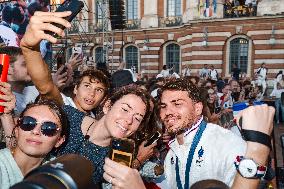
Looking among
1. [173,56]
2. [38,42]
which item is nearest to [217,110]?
[38,42]

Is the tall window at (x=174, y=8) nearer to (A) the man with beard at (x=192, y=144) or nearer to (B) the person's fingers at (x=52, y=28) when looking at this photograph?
(A) the man with beard at (x=192, y=144)

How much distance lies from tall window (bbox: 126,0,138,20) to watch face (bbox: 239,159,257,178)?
2975cm

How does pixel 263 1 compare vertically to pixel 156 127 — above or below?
above

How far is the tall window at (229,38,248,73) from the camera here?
78.5 ft

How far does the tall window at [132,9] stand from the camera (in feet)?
99.9

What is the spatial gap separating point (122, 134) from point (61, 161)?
148 cm

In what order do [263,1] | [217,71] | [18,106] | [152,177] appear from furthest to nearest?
[217,71] < [263,1] < [18,106] < [152,177]

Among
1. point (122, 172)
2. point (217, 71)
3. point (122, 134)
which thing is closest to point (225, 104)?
point (122, 134)

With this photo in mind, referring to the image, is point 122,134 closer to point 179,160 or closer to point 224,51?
point 179,160

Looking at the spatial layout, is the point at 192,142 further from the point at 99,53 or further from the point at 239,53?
the point at 99,53

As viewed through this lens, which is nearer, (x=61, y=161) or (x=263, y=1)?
(x=61, y=161)

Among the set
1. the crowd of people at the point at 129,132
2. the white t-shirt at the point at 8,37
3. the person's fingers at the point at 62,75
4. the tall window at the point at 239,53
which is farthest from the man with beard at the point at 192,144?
the tall window at the point at 239,53

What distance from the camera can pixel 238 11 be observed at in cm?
2294

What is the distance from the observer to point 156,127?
3.16m
